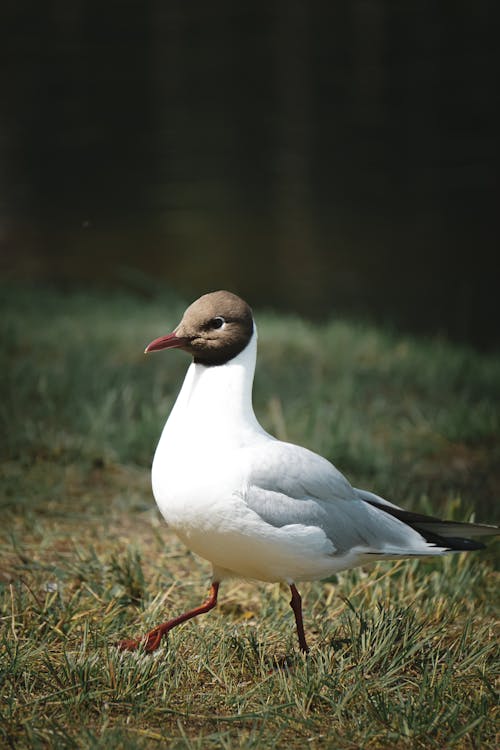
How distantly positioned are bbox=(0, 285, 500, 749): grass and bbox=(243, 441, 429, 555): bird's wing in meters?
0.22

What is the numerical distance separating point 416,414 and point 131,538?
205 cm

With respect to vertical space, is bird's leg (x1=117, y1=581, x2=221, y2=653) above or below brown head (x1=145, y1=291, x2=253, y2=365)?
below

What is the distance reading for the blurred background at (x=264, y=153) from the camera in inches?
307

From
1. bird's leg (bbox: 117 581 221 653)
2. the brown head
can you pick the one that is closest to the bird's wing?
the brown head

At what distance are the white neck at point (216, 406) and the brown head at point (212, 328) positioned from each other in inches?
2.2

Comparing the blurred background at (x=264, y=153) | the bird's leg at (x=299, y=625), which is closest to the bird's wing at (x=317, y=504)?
the bird's leg at (x=299, y=625)

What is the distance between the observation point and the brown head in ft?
8.79

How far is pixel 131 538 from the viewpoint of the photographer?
3635 millimetres

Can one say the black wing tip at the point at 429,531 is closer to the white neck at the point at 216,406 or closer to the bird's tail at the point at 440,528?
the bird's tail at the point at 440,528

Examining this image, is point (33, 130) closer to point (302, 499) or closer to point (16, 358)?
point (16, 358)

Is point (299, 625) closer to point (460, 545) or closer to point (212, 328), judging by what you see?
point (460, 545)

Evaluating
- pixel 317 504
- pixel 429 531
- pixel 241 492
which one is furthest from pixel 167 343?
pixel 429 531

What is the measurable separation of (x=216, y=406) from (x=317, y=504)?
1.35ft

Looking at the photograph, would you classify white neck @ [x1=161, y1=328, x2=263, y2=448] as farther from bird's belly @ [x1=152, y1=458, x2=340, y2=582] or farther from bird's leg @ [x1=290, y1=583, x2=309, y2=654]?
bird's leg @ [x1=290, y1=583, x2=309, y2=654]
